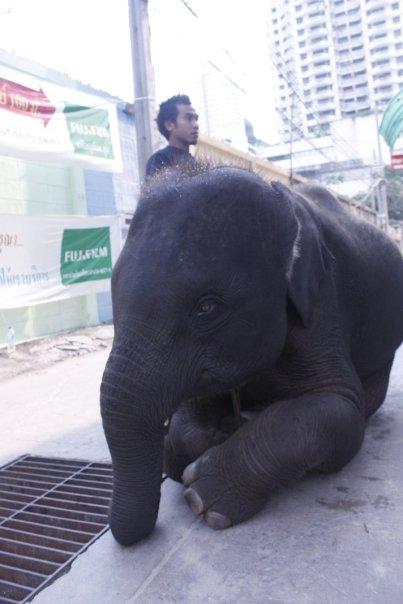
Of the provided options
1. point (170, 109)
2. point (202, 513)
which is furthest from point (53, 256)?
point (202, 513)

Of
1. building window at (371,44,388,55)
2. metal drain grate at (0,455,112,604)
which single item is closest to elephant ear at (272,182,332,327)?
metal drain grate at (0,455,112,604)

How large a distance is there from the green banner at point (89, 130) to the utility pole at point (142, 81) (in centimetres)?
213

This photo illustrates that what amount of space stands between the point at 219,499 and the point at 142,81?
6.13 m

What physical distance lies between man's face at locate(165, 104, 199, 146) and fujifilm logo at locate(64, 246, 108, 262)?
5416 millimetres

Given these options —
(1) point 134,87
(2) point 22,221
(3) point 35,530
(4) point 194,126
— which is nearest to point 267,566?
(3) point 35,530

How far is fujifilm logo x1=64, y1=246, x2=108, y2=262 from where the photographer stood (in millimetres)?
9242

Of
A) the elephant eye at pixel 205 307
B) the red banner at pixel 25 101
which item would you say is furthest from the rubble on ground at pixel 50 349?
the elephant eye at pixel 205 307

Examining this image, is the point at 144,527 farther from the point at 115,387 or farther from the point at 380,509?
the point at 380,509

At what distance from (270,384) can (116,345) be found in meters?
0.84

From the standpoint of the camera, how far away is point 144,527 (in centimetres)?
206

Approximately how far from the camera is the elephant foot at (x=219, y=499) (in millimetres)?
2133

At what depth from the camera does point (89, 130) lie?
9.37 meters

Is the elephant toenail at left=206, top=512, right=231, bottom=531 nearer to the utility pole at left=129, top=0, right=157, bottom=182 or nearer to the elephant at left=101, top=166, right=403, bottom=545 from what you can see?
the elephant at left=101, top=166, right=403, bottom=545

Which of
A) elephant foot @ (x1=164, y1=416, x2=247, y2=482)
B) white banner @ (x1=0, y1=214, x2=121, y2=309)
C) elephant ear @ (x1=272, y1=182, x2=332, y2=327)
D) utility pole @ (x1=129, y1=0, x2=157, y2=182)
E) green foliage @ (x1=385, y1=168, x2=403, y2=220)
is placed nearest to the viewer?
elephant ear @ (x1=272, y1=182, x2=332, y2=327)
